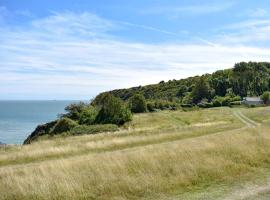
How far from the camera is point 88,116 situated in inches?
3063

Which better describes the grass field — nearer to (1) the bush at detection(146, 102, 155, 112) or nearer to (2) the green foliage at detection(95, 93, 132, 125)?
(2) the green foliage at detection(95, 93, 132, 125)

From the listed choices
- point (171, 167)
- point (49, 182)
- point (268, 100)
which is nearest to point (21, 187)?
point (49, 182)

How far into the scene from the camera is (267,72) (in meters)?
188

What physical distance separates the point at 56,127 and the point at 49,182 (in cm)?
5726

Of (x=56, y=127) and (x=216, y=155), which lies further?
(x=56, y=127)

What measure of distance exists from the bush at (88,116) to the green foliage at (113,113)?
46.3 inches

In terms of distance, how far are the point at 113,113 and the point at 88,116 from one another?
6.64m

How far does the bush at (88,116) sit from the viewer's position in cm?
7519

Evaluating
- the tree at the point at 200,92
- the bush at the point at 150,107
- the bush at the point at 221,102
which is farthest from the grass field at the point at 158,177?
the tree at the point at 200,92

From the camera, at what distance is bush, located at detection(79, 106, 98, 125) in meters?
75.2

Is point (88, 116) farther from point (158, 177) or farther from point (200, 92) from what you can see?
point (200, 92)

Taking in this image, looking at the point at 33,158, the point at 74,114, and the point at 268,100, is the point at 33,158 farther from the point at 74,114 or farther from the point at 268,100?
the point at 268,100

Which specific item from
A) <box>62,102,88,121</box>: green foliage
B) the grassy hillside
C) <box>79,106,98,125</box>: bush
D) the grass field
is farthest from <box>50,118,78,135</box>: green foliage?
the grassy hillside

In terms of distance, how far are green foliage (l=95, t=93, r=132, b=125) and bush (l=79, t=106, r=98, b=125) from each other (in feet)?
3.85
